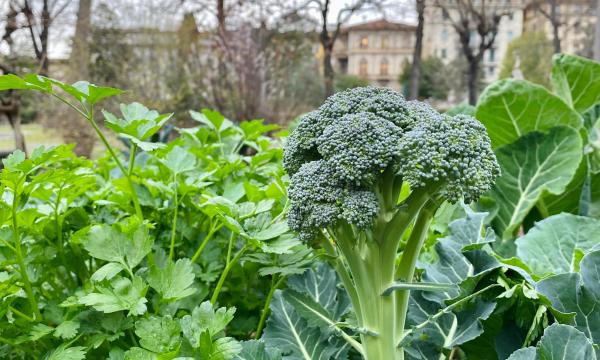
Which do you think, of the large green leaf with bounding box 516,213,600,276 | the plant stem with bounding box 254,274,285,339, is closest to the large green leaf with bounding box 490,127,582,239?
the large green leaf with bounding box 516,213,600,276

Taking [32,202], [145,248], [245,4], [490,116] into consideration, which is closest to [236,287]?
[145,248]

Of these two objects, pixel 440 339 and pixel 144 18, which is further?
pixel 144 18

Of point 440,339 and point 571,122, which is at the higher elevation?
point 571,122

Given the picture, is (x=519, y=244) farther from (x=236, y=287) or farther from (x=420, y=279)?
(x=236, y=287)

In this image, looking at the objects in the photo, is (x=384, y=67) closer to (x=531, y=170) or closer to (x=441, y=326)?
(x=531, y=170)

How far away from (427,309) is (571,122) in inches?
18.9

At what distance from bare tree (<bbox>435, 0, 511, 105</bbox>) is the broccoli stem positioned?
132 inches

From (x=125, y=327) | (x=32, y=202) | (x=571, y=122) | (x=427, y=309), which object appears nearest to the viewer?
→ (x=125, y=327)

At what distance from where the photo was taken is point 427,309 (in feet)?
1.73

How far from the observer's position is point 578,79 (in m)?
0.93

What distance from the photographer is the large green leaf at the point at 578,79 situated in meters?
0.92

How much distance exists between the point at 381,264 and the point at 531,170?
0.51m

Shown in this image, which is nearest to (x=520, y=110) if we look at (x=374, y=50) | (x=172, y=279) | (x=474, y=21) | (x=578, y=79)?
(x=578, y=79)

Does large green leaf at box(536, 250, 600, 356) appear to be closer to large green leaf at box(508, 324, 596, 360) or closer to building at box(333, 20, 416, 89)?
large green leaf at box(508, 324, 596, 360)
